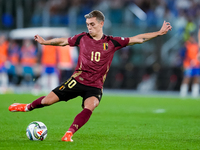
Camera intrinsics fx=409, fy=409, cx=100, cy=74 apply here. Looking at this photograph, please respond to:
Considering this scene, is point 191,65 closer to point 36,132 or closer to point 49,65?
point 49,65

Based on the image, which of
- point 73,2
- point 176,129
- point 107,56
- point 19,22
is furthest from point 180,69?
point 107,56

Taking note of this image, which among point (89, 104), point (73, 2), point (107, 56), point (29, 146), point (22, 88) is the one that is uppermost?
point (73, 2)

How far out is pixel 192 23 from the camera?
20047 millimetres

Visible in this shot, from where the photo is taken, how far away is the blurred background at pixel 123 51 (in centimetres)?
1888

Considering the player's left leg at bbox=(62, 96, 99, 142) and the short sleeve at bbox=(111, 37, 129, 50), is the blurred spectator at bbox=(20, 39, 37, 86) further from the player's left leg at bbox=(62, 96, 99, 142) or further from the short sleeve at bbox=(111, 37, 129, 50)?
the player's left leg at bbox=(62, 96, 99, 142)

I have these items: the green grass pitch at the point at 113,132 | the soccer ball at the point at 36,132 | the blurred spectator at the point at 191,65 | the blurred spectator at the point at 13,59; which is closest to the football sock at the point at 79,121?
the green grass pitch at the point at 113,132

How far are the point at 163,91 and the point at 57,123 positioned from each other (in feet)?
44.1

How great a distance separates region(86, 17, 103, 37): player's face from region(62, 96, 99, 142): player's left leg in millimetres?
1034

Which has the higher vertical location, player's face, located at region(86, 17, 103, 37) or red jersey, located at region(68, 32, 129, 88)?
player's face, located at region(86, 17, 103, 37)

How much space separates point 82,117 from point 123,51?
15.1m

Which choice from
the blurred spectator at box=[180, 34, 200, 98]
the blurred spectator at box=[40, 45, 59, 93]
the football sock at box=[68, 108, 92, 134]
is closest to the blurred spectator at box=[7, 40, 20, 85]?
the blurred spectator at box=[40, 45, 59, 93]

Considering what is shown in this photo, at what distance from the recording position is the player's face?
251 inches

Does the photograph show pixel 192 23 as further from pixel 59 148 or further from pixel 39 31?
pixel 59 148

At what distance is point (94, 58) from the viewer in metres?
6.39
